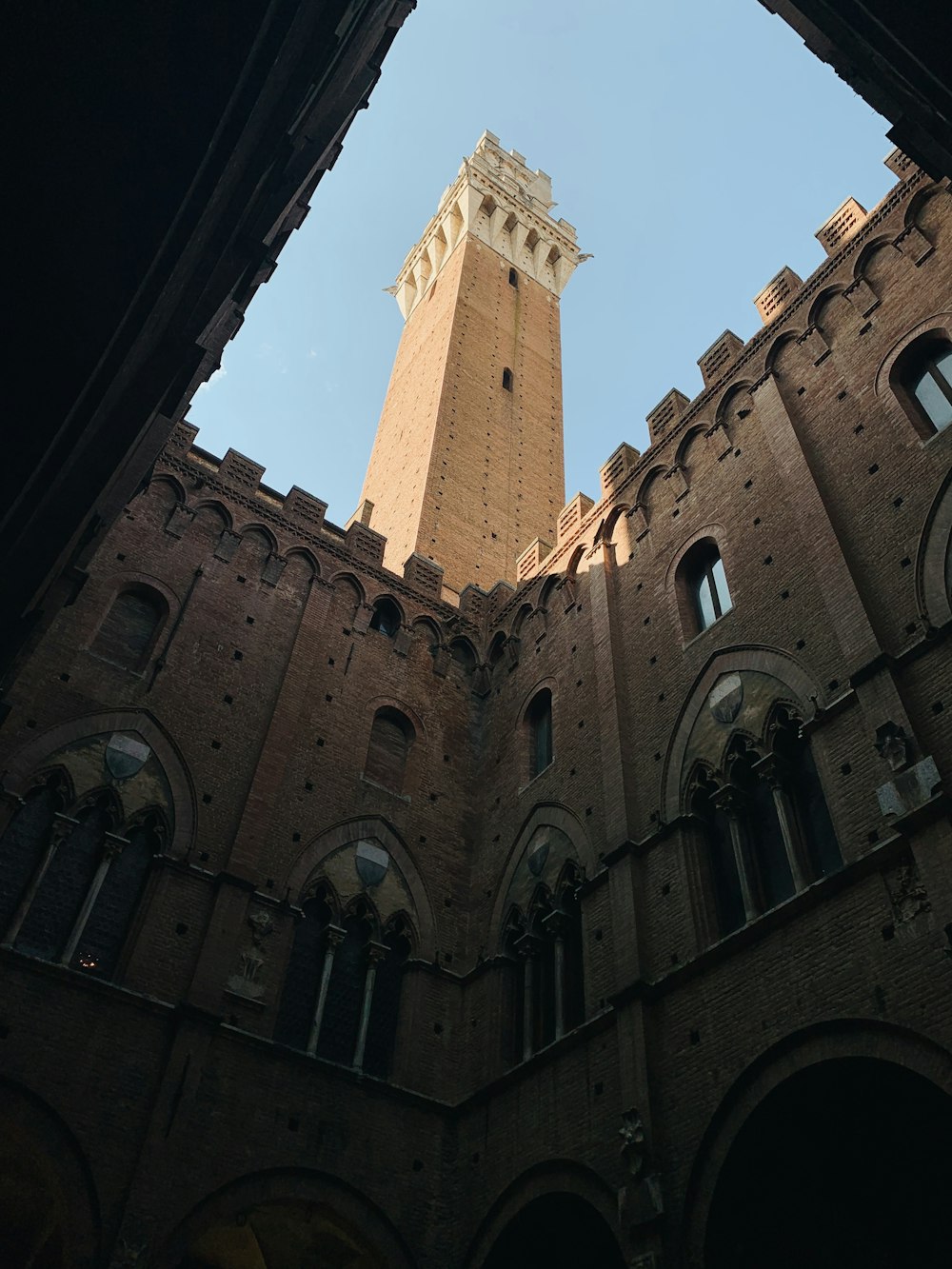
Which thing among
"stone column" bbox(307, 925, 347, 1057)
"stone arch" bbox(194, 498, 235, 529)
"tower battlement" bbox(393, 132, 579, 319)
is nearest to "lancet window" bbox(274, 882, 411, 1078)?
"stone column" bbox(307, 925, 347, 1057)

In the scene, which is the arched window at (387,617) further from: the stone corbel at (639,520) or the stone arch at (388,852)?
the stone corbel at (639,520)

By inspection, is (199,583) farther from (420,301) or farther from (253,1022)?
(420,301)

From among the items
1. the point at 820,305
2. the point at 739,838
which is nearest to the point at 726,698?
the point at 739,838

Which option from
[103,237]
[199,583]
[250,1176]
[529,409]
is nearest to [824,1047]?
[250,1176]

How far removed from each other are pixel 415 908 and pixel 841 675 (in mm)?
6704

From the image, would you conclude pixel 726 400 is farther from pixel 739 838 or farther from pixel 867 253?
pixel 739 838

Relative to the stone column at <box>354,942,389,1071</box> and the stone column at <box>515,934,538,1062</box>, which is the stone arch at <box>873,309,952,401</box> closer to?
the stone column at <box>515,934,538,1062</box>

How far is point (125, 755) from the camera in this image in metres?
13.2

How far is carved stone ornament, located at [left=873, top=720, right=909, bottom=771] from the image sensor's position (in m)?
9.17

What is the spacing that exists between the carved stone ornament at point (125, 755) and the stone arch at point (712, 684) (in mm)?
6376

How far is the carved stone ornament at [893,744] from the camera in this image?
9172mm

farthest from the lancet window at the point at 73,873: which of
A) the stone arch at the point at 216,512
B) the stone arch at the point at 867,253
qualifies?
the stone arch at the point at 867,253

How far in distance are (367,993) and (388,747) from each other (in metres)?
4.12

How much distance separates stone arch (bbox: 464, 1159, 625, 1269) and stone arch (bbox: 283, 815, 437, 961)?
338 cm
